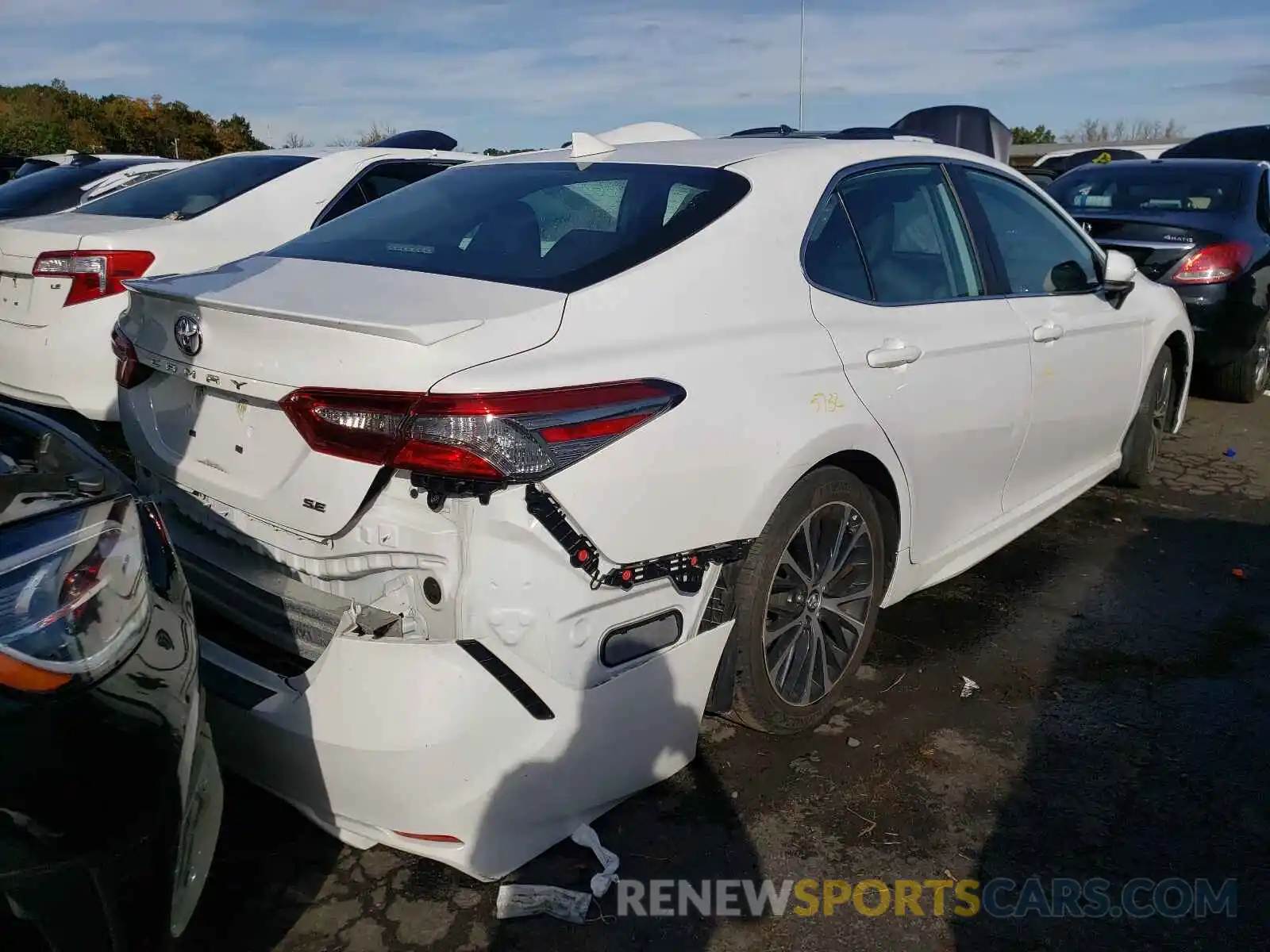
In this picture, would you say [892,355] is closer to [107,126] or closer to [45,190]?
[45,190]

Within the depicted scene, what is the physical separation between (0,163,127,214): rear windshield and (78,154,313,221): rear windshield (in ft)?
5.13

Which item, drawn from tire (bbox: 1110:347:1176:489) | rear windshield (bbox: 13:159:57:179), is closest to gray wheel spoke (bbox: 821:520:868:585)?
tire (bbox: 1110:347:1176:489)

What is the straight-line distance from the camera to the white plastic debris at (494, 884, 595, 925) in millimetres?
2320

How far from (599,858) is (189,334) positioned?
158cm

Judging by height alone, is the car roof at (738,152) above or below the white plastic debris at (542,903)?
above

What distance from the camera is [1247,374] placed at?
23.7 ft

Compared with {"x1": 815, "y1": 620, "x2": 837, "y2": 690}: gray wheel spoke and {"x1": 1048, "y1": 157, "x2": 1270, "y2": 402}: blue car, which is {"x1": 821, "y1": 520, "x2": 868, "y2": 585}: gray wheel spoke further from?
{"x1": 1048, "y1": 157, "x2": 1270, "y2": 402}: blue car

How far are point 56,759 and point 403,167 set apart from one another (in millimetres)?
5165

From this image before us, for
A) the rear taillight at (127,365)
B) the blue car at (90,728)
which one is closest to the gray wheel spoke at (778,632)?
the blue car at (90,728)

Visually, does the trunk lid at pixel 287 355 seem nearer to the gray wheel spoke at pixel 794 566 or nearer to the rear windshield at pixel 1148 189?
the gray wheel spoke at pixel 794 566

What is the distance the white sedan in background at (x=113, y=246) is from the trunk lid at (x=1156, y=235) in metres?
4.75

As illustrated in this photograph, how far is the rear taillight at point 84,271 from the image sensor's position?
450 cm

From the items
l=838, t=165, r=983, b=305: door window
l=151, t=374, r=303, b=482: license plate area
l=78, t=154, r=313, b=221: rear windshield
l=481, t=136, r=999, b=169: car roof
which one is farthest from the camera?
l=78, t=154, r=313, b=221: rear windshield

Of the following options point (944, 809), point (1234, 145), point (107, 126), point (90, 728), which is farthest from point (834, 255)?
point (107, 126)
